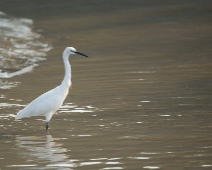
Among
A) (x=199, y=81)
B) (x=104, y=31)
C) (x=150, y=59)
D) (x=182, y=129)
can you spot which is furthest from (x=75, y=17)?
(x=182, y=129)

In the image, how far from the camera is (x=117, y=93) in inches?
586

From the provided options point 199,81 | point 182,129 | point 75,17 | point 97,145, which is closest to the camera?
point 97,145

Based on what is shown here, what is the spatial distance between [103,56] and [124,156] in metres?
12.1

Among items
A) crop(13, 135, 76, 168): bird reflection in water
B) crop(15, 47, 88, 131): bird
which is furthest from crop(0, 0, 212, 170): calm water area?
crop(15, 47, 88, 131): bird

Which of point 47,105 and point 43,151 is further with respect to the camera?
point 47,105

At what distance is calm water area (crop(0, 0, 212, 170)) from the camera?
946 cm

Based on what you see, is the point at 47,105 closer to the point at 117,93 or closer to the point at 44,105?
the point at 44,105

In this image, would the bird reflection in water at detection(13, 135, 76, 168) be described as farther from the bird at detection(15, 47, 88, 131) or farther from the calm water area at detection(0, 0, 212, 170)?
the bird at detection(15, 47, 88, 131)

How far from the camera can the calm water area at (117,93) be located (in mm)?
9461

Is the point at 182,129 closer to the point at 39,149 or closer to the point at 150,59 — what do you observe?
the point at 39,149

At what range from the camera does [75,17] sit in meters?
33.4

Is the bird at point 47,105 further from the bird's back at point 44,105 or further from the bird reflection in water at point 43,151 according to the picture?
the bird reflection in water at point 43,151

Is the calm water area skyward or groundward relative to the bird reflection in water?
skyward

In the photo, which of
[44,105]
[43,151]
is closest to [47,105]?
[44,105]
